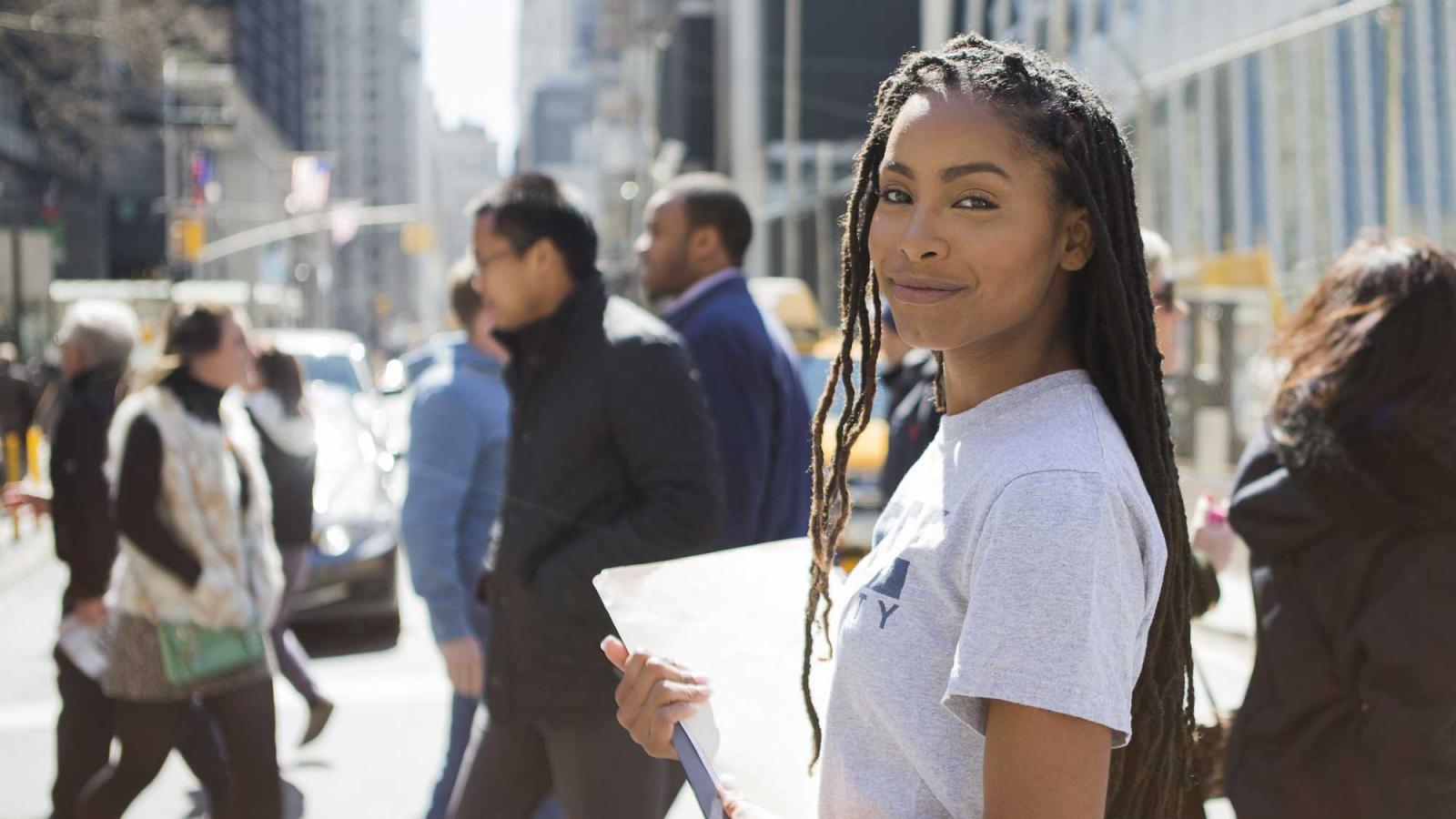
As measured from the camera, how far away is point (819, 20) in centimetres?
4675

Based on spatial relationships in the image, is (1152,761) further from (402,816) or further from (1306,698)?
(402,816)

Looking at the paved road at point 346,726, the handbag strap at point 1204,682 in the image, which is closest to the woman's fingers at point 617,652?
the handbag strap at point 1204,682

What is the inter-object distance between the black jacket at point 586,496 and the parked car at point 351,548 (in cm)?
610

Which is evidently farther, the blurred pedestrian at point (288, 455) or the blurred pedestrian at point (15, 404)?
the blurred pedestrian at point (15, 404)

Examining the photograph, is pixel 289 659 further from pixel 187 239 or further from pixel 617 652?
pixel 187 239

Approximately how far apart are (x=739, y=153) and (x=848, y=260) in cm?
4938

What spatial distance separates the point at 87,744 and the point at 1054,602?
164 inches

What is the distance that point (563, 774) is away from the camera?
3.18 meters

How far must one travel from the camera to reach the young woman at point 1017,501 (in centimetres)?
142

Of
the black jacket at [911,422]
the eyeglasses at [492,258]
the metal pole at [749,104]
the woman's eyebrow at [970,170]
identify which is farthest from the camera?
the metal pole at [749,104]

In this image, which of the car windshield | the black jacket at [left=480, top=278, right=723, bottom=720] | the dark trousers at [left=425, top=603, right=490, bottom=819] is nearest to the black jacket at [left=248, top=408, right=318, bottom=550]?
the dark trousers at [left=425, top=603, right=490, bottom=819]

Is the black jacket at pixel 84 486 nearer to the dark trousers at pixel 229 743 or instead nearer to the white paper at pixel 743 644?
the dark trousers at pixel 229 743

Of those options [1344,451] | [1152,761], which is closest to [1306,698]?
[1344,451]

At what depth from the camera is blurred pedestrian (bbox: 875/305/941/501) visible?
3.88 m
